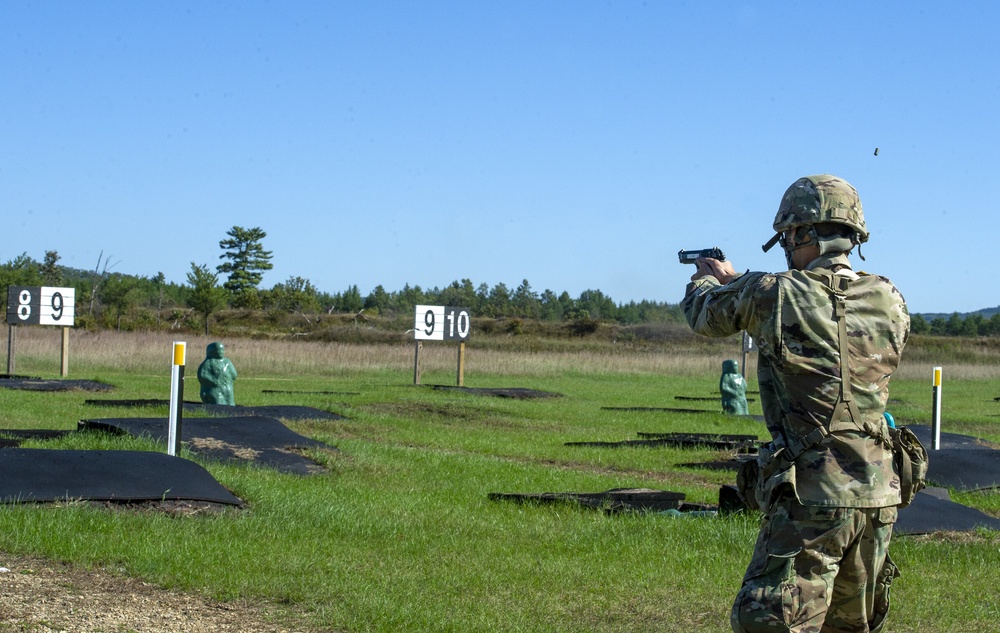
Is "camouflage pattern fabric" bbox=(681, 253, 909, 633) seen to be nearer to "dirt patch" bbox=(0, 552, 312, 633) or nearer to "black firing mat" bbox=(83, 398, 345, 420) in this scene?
"dirt patch" bbox=(0, 552, 312, 633)

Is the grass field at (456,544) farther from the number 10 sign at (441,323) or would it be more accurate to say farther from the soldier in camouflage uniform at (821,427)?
the number 10 sign at (441,323)

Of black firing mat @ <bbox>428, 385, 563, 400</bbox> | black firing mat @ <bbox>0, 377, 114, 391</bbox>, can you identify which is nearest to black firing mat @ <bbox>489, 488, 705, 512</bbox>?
black firing mat @ <bbox>0, 377, 114, 391</bbox>

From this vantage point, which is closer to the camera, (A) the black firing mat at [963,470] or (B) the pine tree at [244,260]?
(A) the black firing mat at [963,470]

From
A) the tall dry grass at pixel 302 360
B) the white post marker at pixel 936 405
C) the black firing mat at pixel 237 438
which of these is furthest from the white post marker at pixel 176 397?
the tall dry grass at pixel 302 360

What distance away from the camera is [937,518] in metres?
9.23

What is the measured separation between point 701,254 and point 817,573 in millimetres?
1585

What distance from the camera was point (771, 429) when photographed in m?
4.24

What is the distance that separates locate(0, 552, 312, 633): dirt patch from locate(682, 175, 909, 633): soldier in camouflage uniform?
8.47 feet

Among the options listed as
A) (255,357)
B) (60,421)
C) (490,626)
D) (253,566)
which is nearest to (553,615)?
(490,626)

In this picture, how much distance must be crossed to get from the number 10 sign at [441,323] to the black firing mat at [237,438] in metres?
19.0

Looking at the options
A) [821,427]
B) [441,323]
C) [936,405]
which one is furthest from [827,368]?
[441,323]

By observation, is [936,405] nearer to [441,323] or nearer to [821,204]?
[821,204]

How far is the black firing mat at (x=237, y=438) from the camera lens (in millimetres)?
11634

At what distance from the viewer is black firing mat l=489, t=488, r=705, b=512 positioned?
978 cm
